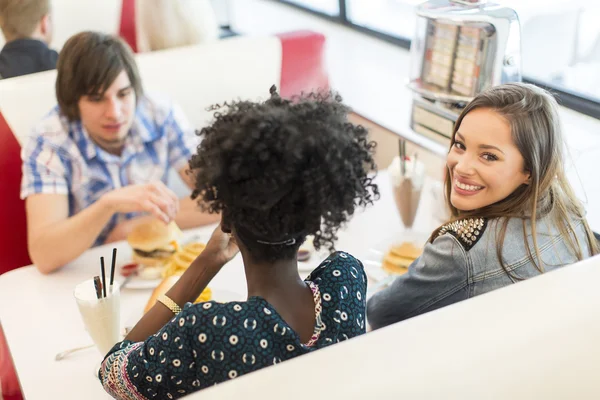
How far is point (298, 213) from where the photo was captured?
0.85 m

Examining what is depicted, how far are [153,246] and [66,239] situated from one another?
0.22m

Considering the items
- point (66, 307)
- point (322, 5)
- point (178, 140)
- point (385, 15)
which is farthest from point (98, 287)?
point (322, 5)

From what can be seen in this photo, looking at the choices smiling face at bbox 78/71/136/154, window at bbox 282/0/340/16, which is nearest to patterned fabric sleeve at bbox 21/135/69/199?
smiling face at bbox 78/71/136/154

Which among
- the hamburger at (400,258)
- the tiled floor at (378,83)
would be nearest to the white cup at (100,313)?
the hamburger at (400,258)

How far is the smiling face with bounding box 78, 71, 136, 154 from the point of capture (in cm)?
170

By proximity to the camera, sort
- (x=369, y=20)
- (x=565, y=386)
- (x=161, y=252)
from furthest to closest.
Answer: (x=369, y=20) → (x=161, y=252) → (x=565, y=386)

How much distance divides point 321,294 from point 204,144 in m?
0.28

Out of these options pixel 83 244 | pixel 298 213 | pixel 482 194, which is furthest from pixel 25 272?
pixel 482 194

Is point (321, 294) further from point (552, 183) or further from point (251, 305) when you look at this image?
point (552, 183)

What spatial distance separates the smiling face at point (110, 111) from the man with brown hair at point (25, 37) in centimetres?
84

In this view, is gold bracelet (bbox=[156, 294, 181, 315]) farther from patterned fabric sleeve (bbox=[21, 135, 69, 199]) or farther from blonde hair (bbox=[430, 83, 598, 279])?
patterned fabric sleeve (bbox=[21, 135, 69, 199])

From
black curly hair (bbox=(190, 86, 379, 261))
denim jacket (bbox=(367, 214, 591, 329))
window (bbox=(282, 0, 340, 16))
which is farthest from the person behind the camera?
window (bbox=(282, 0, 340, 16))

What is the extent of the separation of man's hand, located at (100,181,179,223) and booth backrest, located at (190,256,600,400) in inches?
36.5

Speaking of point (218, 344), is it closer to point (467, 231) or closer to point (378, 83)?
point (467, 231)
